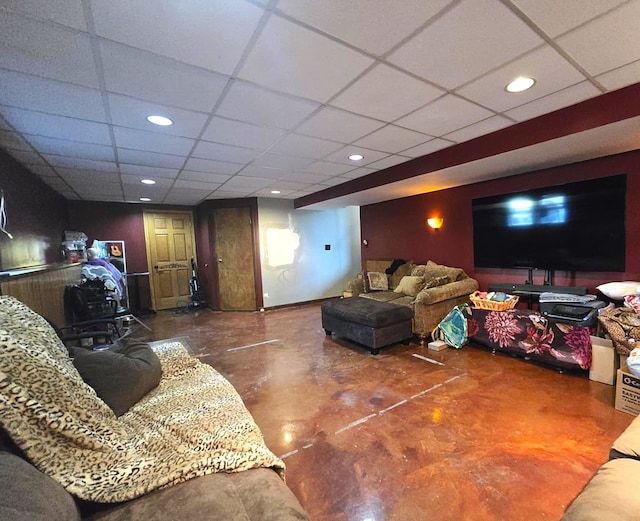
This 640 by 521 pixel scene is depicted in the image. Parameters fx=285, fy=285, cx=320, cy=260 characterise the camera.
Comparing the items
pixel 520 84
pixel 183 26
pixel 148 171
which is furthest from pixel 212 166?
pixel 520 84

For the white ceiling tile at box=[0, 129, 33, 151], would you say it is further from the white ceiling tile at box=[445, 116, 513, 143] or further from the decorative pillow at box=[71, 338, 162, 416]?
the white ceiling tile at box=[445, 116, 513, 143]

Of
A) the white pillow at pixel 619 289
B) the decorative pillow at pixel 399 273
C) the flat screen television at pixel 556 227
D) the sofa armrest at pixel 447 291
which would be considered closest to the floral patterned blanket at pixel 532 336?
the sofa armrest at pixel 447 291

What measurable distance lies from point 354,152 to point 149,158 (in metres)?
2.24

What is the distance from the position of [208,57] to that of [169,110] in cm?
75

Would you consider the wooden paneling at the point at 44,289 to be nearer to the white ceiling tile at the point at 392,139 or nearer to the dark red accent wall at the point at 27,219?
the dark red accent wall at the point at 27,219

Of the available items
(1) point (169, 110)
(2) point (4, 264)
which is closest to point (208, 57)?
(1) point (169, 110)

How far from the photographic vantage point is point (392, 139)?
277cm

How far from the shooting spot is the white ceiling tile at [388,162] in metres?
3.40

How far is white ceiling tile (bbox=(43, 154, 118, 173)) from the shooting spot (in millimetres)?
3033

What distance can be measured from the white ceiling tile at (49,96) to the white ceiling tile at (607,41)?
275cm

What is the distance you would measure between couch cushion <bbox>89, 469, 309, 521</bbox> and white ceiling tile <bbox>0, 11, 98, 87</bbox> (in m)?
1.92

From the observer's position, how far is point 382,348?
3.50 metres

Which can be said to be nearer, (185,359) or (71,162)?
(185,359)

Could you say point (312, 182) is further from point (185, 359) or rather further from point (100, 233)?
point (100, 233)
